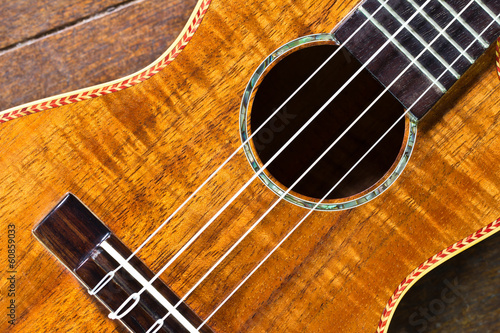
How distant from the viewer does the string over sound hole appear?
1256 mm

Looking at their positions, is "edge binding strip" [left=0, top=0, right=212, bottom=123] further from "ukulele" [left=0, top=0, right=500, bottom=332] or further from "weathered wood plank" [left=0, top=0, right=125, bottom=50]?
"weathered wood plank" [left=0, top=0, right=125, bottom=50]

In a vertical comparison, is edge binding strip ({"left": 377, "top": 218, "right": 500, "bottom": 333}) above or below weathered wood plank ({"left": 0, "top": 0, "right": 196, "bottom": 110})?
below

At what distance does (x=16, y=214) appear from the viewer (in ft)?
2.94

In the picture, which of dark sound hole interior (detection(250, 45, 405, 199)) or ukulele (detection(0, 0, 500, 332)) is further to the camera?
dark sound hole interior (detection(250, 45, 405, 199))

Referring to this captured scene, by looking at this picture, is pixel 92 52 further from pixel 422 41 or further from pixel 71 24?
pixel 422 41

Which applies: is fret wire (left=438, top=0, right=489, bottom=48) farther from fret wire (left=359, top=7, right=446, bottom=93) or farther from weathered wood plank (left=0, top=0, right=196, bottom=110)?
weathered wood plank (left=0, top=0, right=196, bottom=110)

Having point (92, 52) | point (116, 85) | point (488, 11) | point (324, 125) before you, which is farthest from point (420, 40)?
point (92, 52)

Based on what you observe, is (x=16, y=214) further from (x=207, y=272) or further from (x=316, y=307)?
(x=316, y=307)

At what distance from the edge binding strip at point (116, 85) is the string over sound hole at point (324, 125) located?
1.16 feet

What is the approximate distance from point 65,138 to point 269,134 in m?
0.57

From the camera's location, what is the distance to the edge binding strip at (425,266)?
952 millimetres

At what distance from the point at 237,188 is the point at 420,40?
19.4 inches

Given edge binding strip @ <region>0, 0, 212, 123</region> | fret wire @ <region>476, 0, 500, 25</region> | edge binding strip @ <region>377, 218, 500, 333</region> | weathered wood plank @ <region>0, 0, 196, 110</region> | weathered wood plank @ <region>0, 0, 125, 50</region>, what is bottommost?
edge binding strip @ <region>377, 218, 500, 333</region>

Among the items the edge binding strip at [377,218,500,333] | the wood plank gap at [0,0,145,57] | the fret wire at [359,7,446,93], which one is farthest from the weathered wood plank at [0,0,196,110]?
the edge binding strip at [377,218,500,333]
